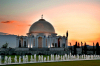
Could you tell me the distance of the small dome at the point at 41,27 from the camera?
196ft

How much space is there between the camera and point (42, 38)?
58.2m

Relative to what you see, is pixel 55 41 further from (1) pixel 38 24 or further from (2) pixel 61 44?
(1) pixel 38 24

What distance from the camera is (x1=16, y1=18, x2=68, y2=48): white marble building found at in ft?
191

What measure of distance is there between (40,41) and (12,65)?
3335cm

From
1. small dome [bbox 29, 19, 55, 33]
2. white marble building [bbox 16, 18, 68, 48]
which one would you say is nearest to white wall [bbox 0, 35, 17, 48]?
white marble building [bbox 16, 18, 68, 48]

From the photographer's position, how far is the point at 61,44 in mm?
61031

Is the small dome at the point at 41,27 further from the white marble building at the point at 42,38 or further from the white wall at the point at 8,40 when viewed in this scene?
the white wall at the point at 8,40

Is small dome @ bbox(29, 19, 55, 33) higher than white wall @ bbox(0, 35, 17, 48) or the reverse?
higher

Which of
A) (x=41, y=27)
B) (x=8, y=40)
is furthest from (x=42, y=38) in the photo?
(x=8, y=40)

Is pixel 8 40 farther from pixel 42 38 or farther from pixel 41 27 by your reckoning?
pixel 42 38

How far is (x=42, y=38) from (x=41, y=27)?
3.95 meters

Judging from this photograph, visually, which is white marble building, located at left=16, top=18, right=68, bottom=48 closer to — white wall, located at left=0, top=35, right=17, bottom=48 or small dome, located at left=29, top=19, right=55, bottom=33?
small dome, located at left=29, top=19, right=55, bottom=33

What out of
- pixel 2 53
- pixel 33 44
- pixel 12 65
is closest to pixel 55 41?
pixel 33 44

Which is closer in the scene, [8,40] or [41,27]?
[41,27]
